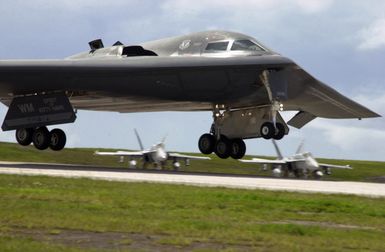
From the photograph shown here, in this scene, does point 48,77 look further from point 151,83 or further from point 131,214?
point 131,214

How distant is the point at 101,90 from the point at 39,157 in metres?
30.5

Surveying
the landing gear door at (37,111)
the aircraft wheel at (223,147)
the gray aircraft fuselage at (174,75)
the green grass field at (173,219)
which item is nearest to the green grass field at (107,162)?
the aircraft wheel at (223,147)

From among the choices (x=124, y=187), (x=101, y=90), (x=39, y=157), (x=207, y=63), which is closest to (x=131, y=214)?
(x=124, y=187)

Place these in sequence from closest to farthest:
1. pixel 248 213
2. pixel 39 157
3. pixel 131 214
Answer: pixel 131 214 → pixel 248 213 → pixel 39 157

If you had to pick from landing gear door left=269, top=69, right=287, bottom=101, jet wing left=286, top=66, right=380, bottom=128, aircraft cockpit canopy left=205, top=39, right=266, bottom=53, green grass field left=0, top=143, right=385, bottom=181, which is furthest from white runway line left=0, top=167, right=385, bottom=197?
green grass field left=0, top=143, right=385, bottom=181

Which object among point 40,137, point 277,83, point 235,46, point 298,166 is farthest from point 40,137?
point 298,166

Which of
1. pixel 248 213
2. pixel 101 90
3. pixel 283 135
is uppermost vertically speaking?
pixel 101 90

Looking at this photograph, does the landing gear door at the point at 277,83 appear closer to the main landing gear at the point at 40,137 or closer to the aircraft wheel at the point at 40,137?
the main landing gear at the point at 40,137

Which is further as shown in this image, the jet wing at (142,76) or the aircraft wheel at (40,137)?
the aircraft wheel at (40,137)

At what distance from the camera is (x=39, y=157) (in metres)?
58.6

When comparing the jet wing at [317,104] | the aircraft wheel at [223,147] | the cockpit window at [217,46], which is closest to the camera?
the cockpit window at [217,46]

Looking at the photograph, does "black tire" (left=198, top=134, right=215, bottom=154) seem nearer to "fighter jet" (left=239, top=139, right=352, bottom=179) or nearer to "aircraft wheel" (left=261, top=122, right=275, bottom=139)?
"aircraft wheel" (left=261, top=122, right=275, bottom=139)

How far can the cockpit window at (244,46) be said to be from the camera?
2801 cm

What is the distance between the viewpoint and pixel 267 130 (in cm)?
2906
